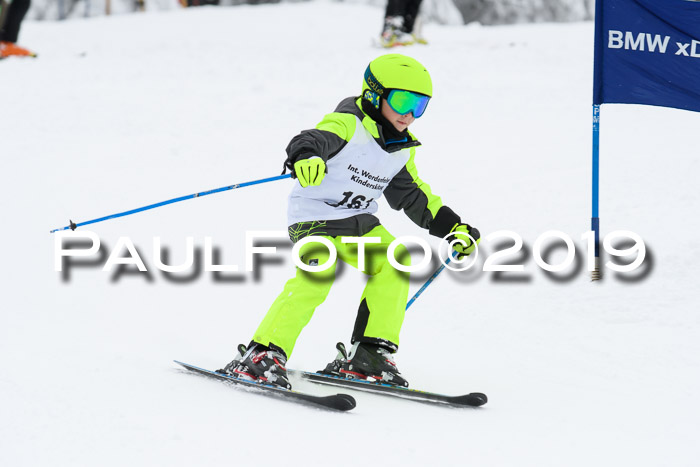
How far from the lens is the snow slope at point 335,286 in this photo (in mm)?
3506

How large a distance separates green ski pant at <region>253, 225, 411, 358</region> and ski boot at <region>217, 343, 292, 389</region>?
0.05 meters

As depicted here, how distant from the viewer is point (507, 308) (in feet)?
18.7

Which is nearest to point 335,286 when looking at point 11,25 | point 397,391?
point 397,391

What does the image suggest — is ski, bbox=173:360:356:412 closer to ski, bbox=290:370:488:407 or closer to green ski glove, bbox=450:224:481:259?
ski, bbox=290:370:488:407

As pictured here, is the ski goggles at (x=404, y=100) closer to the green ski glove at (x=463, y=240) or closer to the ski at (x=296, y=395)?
the green ski glove at (x=463, y=240)

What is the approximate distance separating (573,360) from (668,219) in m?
1.87

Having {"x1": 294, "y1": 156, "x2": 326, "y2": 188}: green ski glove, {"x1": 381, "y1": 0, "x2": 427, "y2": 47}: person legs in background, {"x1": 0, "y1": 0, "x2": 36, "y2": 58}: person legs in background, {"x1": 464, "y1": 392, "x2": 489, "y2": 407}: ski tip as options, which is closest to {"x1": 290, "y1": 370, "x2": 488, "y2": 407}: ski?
{"x1": 464, "y1": 392, "x2": 489, "y2": 407}: ski tip

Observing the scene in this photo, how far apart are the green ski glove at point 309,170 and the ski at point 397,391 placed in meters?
1.10

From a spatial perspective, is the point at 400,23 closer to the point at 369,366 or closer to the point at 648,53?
the point at 648,53

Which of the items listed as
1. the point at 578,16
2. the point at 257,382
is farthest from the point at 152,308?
the point at 578,16

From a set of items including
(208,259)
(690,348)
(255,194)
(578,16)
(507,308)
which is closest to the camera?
(690,348)

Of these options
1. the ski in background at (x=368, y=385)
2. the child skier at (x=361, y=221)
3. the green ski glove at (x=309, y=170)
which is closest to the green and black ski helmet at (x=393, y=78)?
the child skier at (x=361, y=221)

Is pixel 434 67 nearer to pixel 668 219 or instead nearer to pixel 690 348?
Answer: pixel 668 219

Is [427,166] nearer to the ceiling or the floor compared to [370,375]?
nearer to the ceiling
